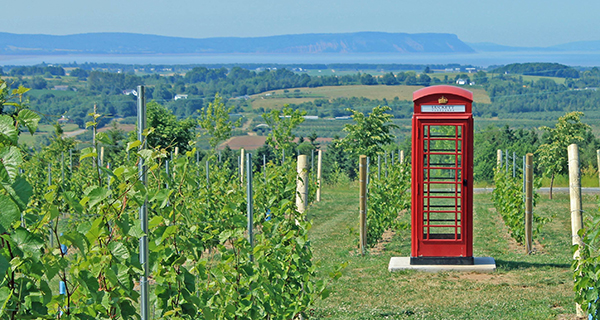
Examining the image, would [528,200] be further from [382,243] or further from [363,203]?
[382,243]

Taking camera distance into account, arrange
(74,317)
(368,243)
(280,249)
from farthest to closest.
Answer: (368,243) → (280,249) → (74,317)

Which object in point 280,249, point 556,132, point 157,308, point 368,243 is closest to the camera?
point 157,308

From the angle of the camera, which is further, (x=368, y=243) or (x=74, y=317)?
(x=368, y=243)

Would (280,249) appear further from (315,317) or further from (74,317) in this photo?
(74,317)

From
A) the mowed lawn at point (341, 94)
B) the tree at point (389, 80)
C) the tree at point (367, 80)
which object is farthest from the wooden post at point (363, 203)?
the tree at point (367, 80)

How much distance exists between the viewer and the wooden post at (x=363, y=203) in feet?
34.3

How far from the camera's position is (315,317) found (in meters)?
7.06

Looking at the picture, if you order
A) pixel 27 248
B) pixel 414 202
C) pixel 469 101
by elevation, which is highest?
pixel 469 101

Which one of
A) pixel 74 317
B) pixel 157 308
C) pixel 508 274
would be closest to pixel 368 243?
pixel 508 274

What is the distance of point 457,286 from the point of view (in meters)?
8.30

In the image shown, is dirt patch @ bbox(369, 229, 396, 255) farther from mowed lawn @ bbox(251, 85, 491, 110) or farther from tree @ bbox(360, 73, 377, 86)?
tree @ bbox(360, 73, 377, 86)

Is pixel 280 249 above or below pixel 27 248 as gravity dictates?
below

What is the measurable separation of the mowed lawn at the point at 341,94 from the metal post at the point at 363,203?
290 ft

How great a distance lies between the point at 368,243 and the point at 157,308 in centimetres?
774
